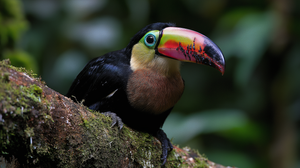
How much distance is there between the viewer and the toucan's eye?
287cm

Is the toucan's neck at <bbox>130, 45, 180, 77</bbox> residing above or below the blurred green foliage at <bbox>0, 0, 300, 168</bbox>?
below

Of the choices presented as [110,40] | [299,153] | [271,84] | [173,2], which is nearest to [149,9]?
[173,2]

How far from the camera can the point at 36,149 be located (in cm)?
171

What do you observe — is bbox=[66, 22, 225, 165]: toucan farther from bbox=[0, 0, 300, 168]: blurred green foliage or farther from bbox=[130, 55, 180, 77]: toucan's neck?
bbox=[0, 0, 300, 168]: blurred green foliage

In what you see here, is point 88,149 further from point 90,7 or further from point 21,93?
point 90,7

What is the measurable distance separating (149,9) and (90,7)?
1389 mm

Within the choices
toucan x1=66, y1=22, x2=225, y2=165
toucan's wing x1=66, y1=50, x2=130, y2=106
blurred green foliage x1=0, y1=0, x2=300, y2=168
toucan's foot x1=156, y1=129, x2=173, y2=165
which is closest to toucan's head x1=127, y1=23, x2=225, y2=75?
toucan x1=66, y1=22, x2=225, y2=165

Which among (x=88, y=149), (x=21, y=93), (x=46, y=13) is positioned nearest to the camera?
(x=21, y=93)

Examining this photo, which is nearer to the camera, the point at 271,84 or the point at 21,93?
the point at 21,93

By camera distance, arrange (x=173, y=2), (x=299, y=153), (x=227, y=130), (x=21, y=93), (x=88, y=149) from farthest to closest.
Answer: (x=173, y=2) → (x=299, y=153) → (x=227, y=130) → (x=88, y=149) → (x=21, y=93)

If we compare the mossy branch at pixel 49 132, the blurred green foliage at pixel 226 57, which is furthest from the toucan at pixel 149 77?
the blurred green foliage at pixel 226 57

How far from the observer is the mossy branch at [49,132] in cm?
162

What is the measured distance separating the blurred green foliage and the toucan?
6.70 feet

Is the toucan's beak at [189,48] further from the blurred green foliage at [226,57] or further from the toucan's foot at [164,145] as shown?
the blurred green foliage at [226,57]
